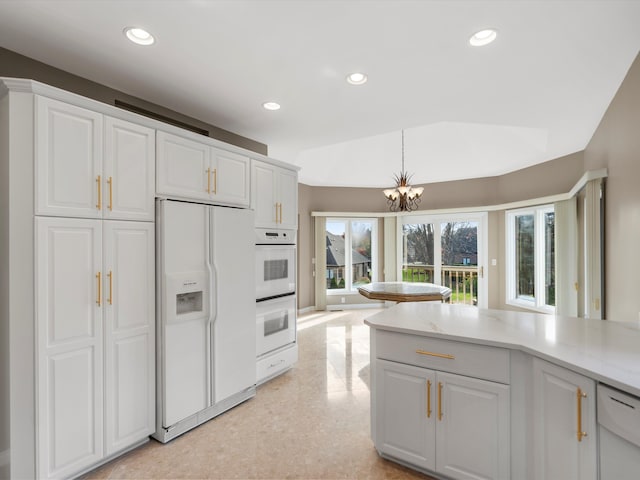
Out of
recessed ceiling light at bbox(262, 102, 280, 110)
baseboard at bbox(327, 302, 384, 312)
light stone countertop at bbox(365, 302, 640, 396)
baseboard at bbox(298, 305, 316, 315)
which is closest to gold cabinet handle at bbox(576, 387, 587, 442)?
light stone countertop at bbox(365, 302, 640, 396)

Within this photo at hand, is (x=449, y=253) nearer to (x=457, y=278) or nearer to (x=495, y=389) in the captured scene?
(x=457, y=278)

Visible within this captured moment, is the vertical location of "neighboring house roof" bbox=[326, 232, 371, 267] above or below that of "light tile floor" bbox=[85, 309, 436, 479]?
above

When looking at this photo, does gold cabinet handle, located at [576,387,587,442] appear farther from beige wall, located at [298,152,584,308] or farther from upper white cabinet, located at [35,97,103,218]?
beige wall, located at [298,152,584,308]

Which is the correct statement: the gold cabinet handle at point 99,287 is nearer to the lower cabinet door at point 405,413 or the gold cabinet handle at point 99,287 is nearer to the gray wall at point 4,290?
the gray wall at point 4,290

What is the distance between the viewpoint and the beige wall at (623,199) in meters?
2.27

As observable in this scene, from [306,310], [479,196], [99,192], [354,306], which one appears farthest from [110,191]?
[479,196]

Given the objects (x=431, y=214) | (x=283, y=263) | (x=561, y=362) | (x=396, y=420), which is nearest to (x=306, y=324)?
(x=283, y=263)

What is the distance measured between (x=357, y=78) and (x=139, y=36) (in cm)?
144

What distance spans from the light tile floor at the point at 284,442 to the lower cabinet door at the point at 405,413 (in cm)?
16

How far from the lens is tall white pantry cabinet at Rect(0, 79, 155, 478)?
68.9 inches

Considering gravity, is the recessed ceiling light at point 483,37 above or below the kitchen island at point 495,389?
above

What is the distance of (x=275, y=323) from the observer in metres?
3.36

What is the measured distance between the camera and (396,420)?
6.63ft

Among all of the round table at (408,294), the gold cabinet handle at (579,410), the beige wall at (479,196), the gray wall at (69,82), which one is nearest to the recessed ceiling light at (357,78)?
the gray wall at (69,82)
